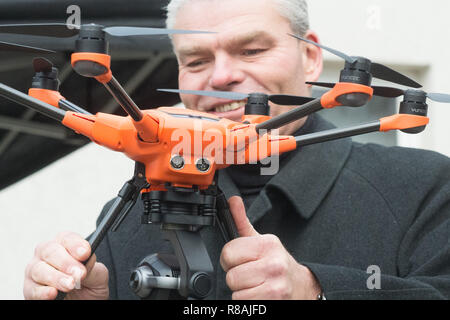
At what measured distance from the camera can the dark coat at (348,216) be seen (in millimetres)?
861

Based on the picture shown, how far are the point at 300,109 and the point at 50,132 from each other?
6.89 feet

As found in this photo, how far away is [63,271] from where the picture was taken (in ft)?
2.08

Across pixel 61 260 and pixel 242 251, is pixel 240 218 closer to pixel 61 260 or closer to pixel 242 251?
pixel 242 251

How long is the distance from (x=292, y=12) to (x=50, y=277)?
591mm

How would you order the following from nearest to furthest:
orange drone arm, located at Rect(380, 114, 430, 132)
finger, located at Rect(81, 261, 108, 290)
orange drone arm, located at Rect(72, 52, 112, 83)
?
orange drone arm, located at Rect(72, 52, 112, 83) < orange drone arm, located at Rect(380, 114, 430, 132) < finger, located at Rect(81, 261, 108, 290)

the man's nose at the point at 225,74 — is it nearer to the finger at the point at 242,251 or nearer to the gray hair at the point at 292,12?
the gray hair at the point at 292,12

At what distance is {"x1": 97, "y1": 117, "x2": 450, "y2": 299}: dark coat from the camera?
861 mm

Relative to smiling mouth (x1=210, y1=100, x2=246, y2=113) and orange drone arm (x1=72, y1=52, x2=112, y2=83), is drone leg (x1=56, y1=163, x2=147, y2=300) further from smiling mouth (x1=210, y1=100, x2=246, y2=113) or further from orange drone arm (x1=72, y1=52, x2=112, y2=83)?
smiling mouth (x1=210, y1=100, x2=246, y2=113)

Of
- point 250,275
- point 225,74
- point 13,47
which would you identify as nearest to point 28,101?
point 13,47

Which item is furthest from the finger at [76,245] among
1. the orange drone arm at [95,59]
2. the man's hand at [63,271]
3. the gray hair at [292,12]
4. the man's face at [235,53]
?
the gray hair at [292,12]

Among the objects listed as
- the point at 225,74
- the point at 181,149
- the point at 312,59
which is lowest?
the point at 181,149

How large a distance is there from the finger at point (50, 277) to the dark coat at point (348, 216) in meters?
0.29

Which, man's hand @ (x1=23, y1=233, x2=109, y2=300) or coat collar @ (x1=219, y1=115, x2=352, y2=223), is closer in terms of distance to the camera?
man's hand @ (x1=23, y1=233, x2=109, y2=300)

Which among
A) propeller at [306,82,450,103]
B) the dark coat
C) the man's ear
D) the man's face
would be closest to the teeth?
the man's face
